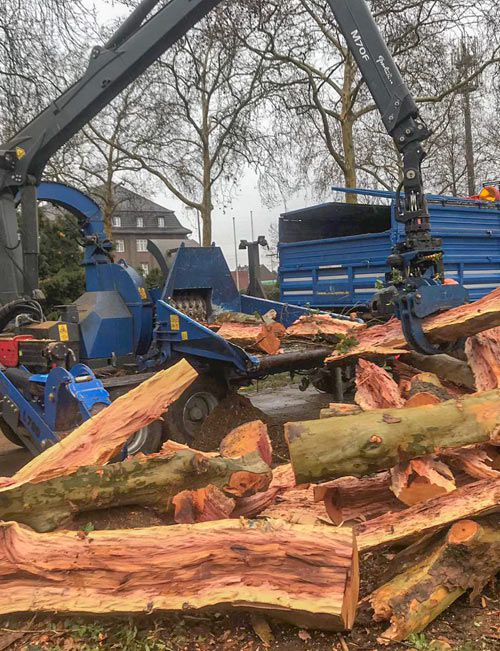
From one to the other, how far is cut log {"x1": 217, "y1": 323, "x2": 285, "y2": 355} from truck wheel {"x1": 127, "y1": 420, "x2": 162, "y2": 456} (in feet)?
3.64

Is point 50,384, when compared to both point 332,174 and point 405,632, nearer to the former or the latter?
point 405,632

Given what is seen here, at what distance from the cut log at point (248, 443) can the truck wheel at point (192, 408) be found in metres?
1.98

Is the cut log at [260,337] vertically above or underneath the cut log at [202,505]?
above

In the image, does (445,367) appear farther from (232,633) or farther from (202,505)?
(232,633)

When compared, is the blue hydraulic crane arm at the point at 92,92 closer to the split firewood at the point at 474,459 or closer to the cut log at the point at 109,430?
the cut log at the point at 109,430

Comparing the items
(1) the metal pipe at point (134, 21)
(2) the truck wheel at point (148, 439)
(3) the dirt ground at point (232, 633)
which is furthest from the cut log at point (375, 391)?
(1) the metal pipe at point (134, 21)

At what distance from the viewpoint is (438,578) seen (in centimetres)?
288

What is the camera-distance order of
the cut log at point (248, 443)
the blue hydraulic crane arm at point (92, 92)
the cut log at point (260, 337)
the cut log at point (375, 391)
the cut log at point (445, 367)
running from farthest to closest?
the cut log at point (260, 337) → the blue hydraulic crane arm at point (92, 92) → the cut log at point (445, 367) → the cut log at point (375, 391) → the cut log at point (248, 443)

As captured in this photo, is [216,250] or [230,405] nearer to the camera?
[230,405]

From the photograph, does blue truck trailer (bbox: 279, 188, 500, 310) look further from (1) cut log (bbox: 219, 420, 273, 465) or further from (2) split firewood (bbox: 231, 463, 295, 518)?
(2) split firewood (bbox: 231, 463, 295, 518)

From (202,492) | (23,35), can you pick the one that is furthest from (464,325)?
(23,35)

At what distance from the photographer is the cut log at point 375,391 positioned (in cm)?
448

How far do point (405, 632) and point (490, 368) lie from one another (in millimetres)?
2467

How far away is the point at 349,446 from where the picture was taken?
A: 3.29 metres
